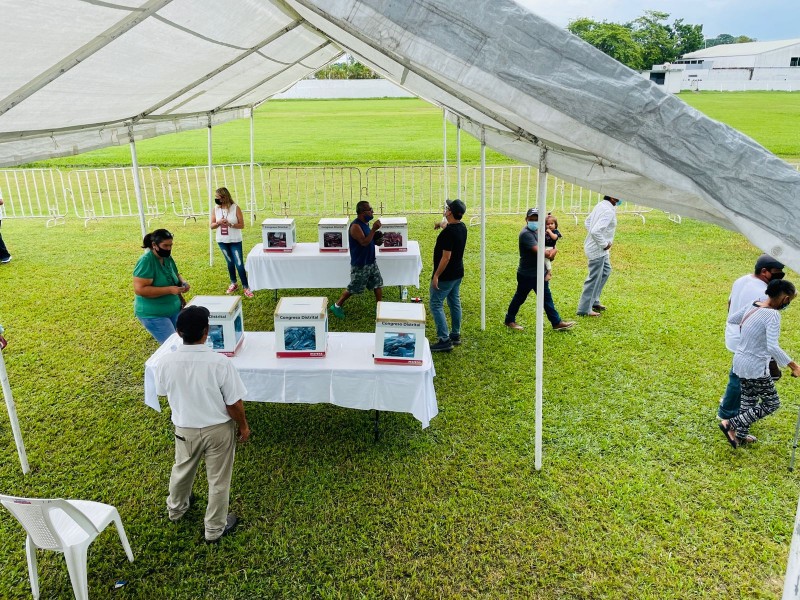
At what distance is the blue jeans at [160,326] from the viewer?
4.95m

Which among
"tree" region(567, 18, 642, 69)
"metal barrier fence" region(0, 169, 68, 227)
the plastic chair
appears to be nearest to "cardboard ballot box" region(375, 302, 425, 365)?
the plastic chair

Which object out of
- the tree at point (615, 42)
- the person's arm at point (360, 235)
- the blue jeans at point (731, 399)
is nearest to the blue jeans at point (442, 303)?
the person's arm at point (360, 235)

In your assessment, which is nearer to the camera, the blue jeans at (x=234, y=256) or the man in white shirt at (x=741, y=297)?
the man in white shirt at (x=741, y=297)

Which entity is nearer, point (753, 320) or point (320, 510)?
point (320, 510)

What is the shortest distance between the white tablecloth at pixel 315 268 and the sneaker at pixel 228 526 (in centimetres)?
401

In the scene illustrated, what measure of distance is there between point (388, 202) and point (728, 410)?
10.8 m

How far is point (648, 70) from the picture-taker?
83125 mm

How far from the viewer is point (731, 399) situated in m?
4.64

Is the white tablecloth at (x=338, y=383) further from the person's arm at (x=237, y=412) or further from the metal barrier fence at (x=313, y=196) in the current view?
the metal barrier fence at (x=313, y=196)

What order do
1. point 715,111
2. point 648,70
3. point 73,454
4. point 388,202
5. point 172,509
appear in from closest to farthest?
point 172,509, point 73,454, point 388,202, point 715,111, point 648,70

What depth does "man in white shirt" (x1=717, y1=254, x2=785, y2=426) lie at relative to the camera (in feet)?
14.5

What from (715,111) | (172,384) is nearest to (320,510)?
(172,384)

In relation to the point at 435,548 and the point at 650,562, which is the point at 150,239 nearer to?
the point at 435,548

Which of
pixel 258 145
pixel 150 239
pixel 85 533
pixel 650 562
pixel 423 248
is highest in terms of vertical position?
pixel 258 145
